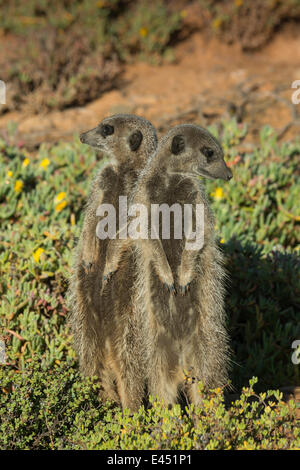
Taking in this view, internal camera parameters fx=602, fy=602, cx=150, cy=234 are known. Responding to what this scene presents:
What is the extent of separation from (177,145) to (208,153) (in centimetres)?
17

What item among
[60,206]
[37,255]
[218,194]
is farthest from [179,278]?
[218,194]

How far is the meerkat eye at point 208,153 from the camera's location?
3.23 meters

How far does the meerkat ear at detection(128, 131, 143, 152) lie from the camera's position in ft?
11.2

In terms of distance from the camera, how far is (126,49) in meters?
9.48

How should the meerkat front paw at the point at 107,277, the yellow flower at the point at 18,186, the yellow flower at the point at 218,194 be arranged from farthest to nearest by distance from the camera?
1. the yellow flower at the point at 218,194
2. the yellow flower at the point at 18,186
3. the meerkat front paw at the point at 107,277

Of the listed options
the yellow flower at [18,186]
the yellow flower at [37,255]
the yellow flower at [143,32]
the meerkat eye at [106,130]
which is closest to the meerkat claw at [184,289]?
the meerkat eye at [106,130]

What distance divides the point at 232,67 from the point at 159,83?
1.30 meters

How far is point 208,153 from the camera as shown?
3.23 m

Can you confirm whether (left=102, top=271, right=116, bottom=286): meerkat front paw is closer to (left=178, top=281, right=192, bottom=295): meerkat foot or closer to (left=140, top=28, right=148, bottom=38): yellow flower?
(left=178, top=281, right=192, bottom=295): meerkat foot

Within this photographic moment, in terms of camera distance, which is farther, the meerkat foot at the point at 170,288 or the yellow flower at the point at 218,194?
the yellow flower at the point at 218,194

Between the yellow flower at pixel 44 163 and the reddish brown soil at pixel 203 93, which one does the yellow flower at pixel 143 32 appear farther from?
the yellow flower at pixel 44 163

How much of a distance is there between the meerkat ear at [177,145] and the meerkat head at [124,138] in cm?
29

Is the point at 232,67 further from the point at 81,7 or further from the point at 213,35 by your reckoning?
the point at 81,7

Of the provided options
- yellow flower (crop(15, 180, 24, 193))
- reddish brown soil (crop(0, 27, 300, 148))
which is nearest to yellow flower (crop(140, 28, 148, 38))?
reddish brown soil (crop(0, 27, 300, 148))
